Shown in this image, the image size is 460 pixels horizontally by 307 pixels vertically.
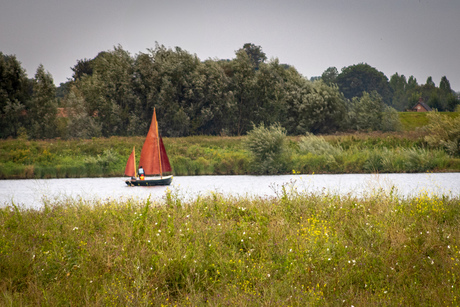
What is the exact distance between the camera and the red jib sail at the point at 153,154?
46.9 ft

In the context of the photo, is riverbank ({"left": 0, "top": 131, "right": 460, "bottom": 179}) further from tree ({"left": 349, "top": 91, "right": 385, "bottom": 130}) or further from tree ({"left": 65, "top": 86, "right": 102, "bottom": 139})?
tree ({"left": 349, "top": 91, "right": 385, "bottom": 130})

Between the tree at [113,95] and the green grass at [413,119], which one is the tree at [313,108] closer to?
the green grass at [413,119]

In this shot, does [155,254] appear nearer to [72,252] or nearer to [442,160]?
[72,252]

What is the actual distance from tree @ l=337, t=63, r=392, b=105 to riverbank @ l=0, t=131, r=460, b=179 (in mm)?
47674

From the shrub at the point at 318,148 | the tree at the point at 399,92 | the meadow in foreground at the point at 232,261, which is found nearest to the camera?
the meadow in foreground at the point at 232,261

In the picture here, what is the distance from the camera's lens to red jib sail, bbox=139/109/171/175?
14.3 meters

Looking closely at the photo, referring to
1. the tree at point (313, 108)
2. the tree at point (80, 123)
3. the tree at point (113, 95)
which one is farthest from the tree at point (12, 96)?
the tree at point (313, 108)

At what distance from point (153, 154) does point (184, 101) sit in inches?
605

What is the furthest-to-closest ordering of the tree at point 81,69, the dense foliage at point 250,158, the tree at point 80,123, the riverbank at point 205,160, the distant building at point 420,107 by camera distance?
the distant building at point 420,107 < the tree at point 81,69 < the tree at point 80,123 < the riverbank at point 205,160 < the dense foliage at point 250,158

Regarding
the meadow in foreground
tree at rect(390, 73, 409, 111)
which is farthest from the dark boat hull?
tree at rect(390, 73, 409, 111)

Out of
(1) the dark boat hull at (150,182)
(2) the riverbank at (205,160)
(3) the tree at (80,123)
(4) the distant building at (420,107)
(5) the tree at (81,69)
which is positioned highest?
(5) the tree at (81,69)

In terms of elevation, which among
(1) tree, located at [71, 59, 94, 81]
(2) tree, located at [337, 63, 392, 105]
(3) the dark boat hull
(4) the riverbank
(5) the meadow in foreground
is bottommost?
(5) the meadow in foreground

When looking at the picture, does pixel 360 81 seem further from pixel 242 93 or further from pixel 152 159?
pixel 152 159

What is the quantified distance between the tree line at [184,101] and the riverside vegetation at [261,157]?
17.5ft
